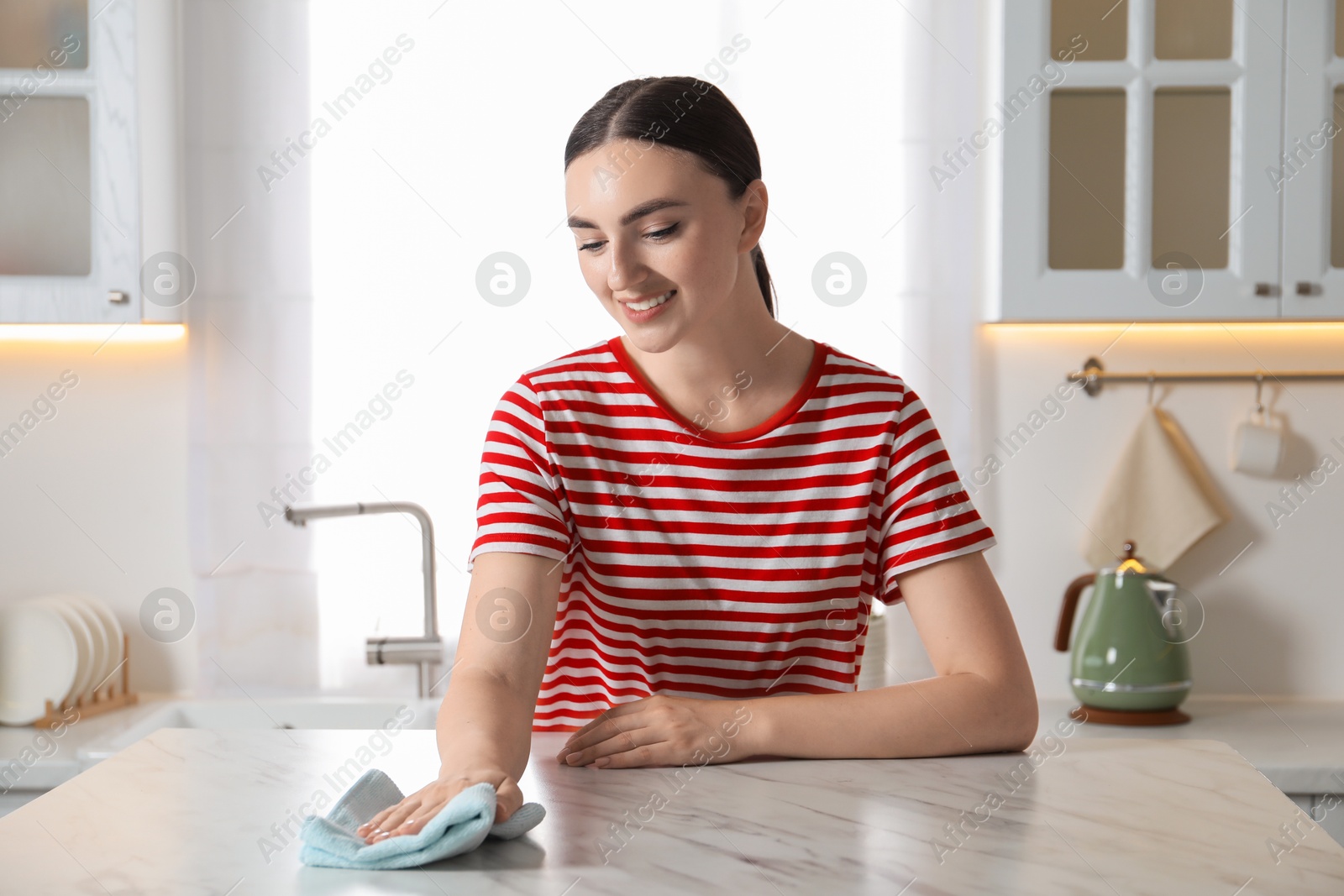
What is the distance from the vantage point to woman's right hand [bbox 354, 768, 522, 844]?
677 mm

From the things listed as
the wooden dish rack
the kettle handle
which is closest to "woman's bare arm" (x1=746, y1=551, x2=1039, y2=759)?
the kettle handle

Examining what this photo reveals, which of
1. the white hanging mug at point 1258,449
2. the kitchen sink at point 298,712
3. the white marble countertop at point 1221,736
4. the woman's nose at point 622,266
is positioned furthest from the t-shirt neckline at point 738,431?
the white hanging mug at point 1258,449

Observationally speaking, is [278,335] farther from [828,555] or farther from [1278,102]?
[1278,102]

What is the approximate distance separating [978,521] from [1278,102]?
1213mm

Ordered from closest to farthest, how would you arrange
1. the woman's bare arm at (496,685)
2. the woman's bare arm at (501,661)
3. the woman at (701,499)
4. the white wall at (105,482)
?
the woman's bare arm at (496,685) < the woman's bare arm at (501,661) < the woman at (701,499) < the white wall at (105,482)

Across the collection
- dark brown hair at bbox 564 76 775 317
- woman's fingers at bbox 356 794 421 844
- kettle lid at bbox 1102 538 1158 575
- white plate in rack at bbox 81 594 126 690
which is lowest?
white plate in rack at bbox 81 594 126 690

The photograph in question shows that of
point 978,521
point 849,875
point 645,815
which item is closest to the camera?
point 849,875

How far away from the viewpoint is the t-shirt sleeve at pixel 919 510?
3.36 ft

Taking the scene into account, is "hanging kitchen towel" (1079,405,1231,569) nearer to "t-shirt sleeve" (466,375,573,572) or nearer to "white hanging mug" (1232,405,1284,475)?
"white hanging mug" (1232,405,1284,475)

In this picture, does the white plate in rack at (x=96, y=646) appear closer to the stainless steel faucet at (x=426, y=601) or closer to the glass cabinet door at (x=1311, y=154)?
the stainless steel faucet at (x=426, y=601)

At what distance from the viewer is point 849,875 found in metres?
0.62

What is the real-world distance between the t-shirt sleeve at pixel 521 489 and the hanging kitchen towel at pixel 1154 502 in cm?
126

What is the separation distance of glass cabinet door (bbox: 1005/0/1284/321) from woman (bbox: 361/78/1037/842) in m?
0.89

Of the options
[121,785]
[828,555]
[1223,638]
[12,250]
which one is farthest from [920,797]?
[12,250]
